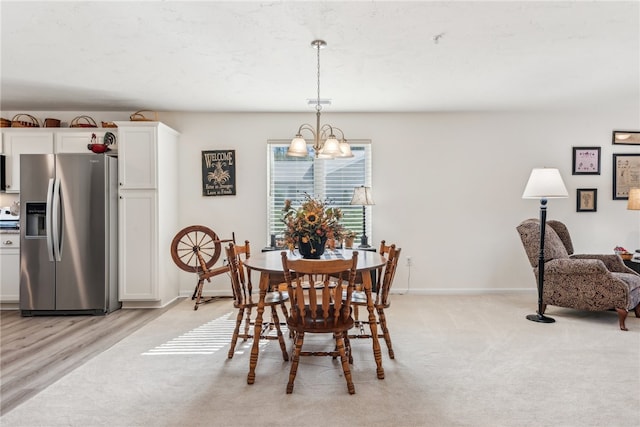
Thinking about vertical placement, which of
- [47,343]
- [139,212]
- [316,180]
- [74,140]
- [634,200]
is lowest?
[47,343]

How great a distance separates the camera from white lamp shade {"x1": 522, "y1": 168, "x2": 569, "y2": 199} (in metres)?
3.51

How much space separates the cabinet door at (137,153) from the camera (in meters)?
4.18

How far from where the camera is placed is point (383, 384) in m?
2.35

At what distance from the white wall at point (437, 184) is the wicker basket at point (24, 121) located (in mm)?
1511

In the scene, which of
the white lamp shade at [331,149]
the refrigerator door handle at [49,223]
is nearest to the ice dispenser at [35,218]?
the refrigerator door handle at [49,223]

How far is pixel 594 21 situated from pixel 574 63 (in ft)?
2.67

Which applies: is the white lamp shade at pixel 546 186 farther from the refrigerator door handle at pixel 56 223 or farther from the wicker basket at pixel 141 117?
the refrigerator door handle at pixel 56 223

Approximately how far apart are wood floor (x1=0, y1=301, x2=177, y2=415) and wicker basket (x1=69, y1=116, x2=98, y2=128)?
222cm

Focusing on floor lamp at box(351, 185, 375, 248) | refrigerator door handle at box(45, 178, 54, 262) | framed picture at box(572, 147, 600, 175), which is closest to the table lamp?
framed picture at box(572, 147, 600, 175)

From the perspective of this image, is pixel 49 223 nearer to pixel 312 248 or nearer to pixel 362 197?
pixel 312 248

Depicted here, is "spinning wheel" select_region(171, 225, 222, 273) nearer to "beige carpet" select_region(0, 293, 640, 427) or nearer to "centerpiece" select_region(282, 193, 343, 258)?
"beige carpet" select_region(0, 293, 640, 427)

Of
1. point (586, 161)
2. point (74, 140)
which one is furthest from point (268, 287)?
point (586, 161)

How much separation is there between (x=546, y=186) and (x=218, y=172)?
373 centimetres

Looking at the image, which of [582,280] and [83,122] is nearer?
[582,280]
